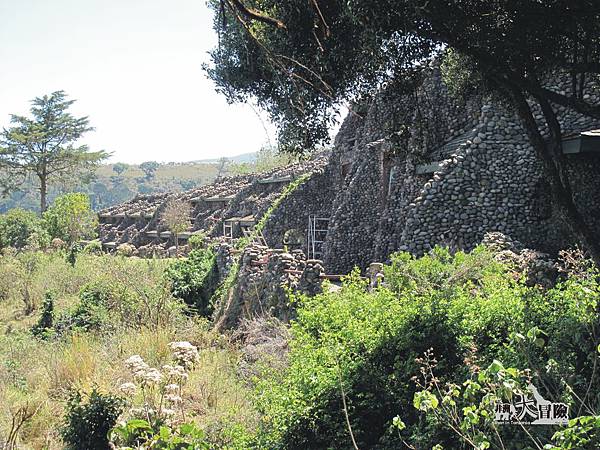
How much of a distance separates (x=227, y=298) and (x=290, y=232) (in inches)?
344

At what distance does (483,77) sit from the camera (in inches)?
294

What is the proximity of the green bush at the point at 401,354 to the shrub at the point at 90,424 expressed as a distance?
83.9 inches

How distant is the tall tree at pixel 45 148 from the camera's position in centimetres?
4901

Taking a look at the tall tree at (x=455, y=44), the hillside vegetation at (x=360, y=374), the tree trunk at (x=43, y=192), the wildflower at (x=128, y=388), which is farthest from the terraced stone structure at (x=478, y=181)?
the tree trunk at (x=43, y=192)

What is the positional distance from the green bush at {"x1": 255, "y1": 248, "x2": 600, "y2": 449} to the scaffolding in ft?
51.2

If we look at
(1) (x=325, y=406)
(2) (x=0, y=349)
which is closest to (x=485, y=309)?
(1) (x=325, y=406)

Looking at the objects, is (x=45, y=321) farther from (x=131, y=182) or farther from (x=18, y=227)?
(x=131, y=182)

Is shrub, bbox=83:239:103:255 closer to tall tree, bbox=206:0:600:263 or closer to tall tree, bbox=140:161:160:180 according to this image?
tall tree, bbox=206:0:600:263

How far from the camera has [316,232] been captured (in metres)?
23.2

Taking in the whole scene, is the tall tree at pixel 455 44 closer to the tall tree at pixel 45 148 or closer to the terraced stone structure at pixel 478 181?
the terraced stone structure at pixel 478 181

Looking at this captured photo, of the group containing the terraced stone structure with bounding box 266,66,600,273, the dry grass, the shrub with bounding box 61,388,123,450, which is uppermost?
the terraced stone structure with bounding box 266,66,600,273

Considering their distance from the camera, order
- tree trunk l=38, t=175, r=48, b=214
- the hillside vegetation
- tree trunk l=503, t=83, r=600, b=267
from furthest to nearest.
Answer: tree trunk l=38, t=175, r=48, b=214 < tree trunk l=503, t=83, r=600, b=267 < the hillside vegetation

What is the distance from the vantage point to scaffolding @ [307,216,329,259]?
22609mm
